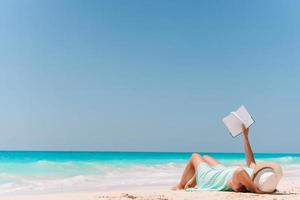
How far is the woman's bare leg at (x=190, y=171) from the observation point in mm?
7148

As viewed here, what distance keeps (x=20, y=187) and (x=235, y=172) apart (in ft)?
18.8

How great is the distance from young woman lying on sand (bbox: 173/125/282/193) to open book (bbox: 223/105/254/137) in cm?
9

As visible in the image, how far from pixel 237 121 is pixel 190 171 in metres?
1.18

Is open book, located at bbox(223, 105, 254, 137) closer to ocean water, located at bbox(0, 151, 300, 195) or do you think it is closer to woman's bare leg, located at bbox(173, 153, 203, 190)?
woman's bare leg, located at bbox(173, 153, 203, 190)

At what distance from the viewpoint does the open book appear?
659cm

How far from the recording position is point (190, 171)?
7.30 meters

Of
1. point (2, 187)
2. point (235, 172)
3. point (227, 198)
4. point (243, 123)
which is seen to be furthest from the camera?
point (2, 187)

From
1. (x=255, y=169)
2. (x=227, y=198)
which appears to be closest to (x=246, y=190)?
(x=255, y=169)

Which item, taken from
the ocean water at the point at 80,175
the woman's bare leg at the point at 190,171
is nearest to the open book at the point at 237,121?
the woman's bare leg at the point at 190,171

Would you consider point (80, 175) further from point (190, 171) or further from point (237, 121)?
point (237, 121)

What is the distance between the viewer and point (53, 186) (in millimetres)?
10656

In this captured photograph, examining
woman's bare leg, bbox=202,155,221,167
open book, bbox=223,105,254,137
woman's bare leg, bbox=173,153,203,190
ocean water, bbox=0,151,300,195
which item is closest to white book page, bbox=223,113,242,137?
open book, bbox=223,105,254,137

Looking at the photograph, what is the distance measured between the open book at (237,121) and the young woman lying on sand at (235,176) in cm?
9

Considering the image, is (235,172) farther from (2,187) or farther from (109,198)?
(2,187)
